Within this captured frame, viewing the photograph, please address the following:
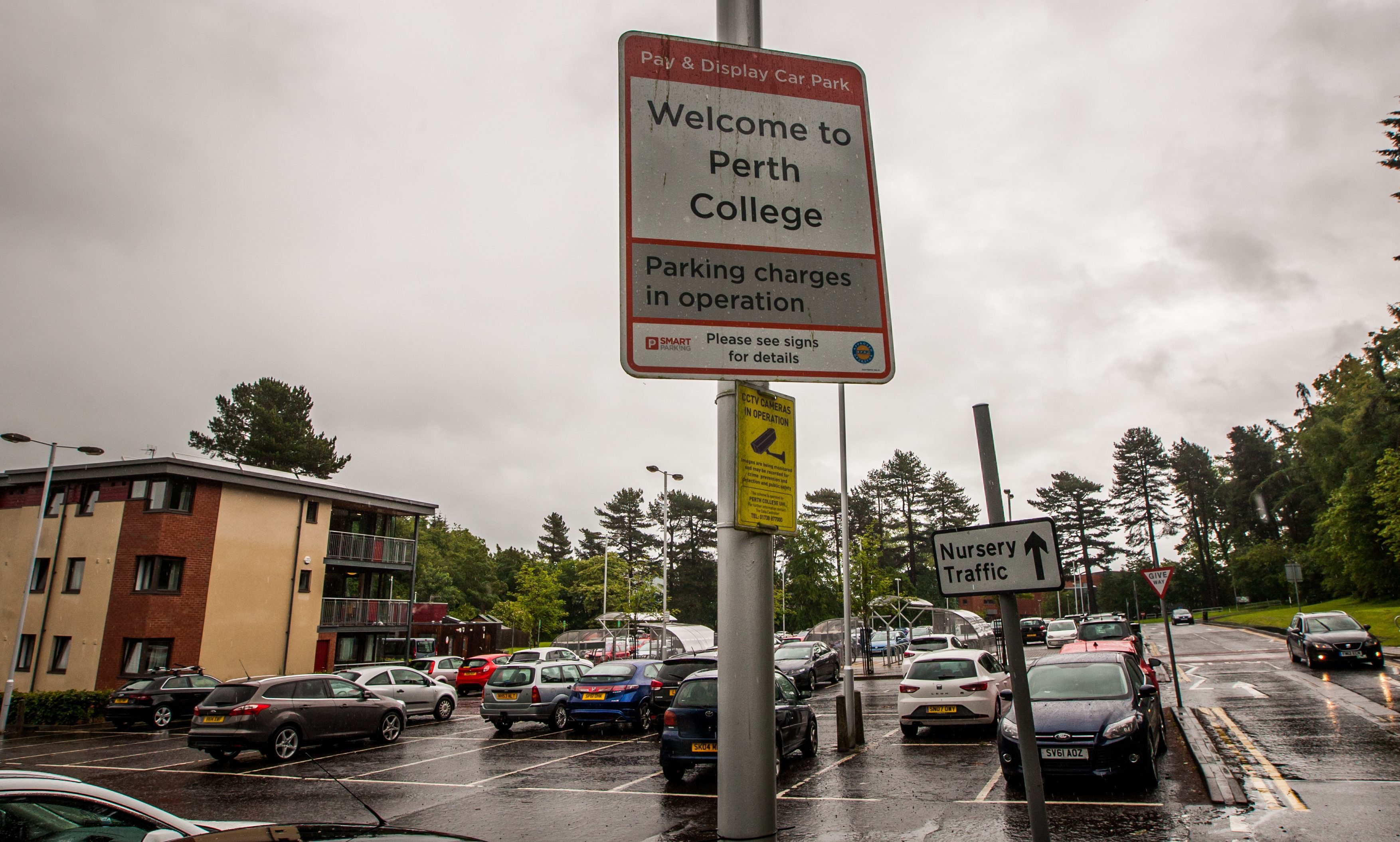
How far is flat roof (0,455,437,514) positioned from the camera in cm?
2972

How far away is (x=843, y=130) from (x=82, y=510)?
37.5 m

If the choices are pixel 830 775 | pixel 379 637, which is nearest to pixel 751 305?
pixel 830 775

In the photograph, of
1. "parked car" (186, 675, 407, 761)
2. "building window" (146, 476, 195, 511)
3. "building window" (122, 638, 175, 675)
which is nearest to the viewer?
"parked car" (186, 675, 407, 761)

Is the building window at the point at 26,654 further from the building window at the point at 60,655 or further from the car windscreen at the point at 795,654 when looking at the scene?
the car windscreen at the point at 795,654

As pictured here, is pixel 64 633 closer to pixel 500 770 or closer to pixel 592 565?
pixel 500 770

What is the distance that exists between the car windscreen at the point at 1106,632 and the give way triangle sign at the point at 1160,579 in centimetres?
860

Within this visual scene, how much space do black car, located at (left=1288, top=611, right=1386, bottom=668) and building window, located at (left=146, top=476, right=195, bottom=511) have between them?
38072mm

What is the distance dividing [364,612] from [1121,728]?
33552 millimetres

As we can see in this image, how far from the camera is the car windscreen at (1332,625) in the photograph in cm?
2431

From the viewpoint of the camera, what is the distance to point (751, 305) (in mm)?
2412

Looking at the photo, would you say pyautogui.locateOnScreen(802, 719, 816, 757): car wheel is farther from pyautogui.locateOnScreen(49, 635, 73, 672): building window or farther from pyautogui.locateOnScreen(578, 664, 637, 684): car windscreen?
pyautogui.locateOnScreen(49, 635, 73, 672): building window

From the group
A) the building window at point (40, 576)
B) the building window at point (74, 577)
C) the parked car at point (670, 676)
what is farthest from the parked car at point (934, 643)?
the building window at point (40, 576)

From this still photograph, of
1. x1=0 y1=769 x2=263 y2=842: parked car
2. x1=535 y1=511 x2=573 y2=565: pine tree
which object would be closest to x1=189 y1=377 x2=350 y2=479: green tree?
x1=535 y1=511 x2=573 y2=565: pine tree

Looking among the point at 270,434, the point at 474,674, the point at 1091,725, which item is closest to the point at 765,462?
the point at 1091,725
